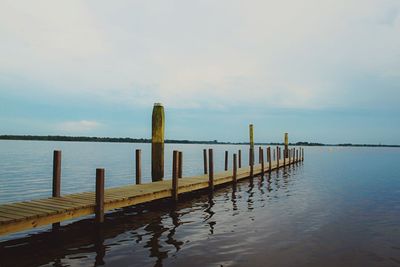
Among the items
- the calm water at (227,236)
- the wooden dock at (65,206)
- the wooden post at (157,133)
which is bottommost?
the calm water at (227,236)

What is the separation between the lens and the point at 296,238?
9.29m

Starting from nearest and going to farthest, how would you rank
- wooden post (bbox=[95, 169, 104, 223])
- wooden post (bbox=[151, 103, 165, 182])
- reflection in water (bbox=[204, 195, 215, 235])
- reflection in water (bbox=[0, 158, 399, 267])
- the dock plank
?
the dock plank < reflection in water (bbox=[0, 158, 399, 267]) < wooden post (bbox=[95, 169, 104, 223]) < reflection in water (bbox=[204, 195, 215, 235]) < wooden post (bbox=[151, 103, 165, 182])

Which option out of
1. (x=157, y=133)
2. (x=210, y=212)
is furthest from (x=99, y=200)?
(x=157, y=133)

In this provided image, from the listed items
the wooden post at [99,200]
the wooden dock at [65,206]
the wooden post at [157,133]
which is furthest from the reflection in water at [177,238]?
the wooden post at [157,133]

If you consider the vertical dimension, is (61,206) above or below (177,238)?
above

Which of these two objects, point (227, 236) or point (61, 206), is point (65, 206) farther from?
point (227, 236)

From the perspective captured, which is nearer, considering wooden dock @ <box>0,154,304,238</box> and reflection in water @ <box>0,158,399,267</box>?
wooden dock @ <box>0,154,304,238</box>

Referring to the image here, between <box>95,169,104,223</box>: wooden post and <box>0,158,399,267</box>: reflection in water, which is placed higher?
<box>95,169,104,223</box>: wooden post

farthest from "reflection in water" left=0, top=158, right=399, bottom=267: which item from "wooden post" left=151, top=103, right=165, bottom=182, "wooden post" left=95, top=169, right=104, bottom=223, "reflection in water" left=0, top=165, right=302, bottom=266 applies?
"wooden post" left=151, top=103, right=165, bottom=182

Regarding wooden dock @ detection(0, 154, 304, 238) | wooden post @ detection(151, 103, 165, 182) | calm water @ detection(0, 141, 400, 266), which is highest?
wooden post @ detection(151, 103, 165, 182)

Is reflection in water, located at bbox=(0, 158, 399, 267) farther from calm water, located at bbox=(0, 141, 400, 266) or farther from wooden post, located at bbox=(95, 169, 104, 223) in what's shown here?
wooden post, located at bbox=(95, 169, 104, 223)

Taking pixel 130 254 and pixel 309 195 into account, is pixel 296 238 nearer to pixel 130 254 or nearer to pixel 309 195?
pixel 130 254

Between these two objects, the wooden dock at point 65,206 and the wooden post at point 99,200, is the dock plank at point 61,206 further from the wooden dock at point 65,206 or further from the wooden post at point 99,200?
the wooden post at point 99,200

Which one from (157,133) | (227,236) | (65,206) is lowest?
(227,236)
